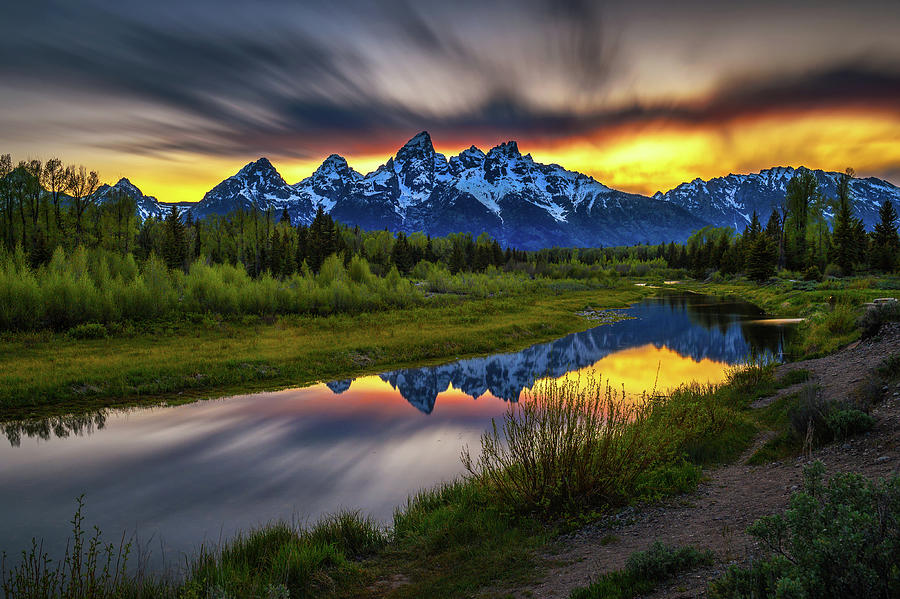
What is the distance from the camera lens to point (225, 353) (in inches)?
926

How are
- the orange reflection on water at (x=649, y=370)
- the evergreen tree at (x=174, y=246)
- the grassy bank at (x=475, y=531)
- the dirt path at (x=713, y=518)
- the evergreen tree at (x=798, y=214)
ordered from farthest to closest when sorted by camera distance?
the evergreen tree at (x=798, y=214), the evergreen tree at (x=174, y=246), the orange reflection on water at (x=649, y=370), the grassy bank at (x=475, y=531), the dirt path at (x=713, y=518)

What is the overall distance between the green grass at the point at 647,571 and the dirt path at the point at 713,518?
0.48 feet

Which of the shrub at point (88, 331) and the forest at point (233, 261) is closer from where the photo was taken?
the shrub at point (88, 331)

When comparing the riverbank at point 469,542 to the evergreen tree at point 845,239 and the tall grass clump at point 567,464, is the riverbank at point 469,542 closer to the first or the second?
the tall grass clump at point 567,464

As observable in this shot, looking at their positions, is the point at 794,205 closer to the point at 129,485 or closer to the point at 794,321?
the point at 794,321

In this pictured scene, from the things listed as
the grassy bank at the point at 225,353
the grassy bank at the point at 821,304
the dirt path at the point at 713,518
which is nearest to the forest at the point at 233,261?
the grassy bank at the point at 225,353

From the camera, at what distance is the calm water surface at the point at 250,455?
923cm

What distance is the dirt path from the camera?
5070 mm

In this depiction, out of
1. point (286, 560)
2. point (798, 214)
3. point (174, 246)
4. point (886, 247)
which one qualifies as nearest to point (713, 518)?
point (286, 560)

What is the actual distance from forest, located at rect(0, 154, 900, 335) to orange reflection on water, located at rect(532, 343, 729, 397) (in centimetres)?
2409

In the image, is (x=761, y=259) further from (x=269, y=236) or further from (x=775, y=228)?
(x=269, y=236)

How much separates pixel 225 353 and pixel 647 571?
23.7 meters

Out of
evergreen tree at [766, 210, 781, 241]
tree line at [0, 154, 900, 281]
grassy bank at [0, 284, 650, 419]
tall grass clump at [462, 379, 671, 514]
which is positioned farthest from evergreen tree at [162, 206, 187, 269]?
evergreen tree at [766, 210, 781, 241]

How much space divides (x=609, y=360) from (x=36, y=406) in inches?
1041
